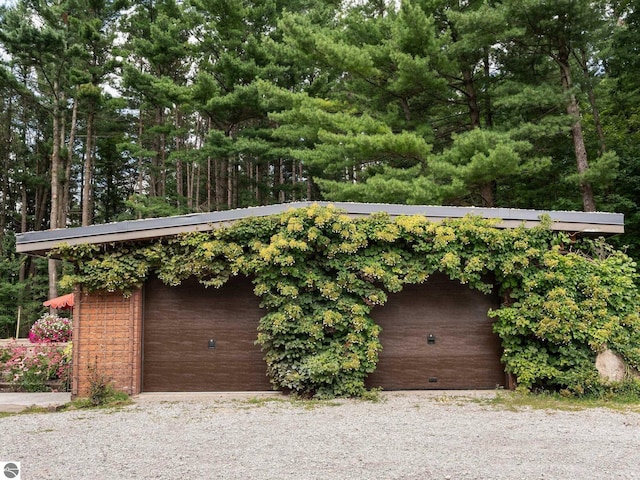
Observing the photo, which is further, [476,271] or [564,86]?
[564,86]

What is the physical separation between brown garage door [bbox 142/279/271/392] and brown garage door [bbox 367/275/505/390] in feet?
6.75

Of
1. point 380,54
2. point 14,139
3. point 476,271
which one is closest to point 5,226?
point 14,139

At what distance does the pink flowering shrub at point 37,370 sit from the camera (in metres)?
7.87

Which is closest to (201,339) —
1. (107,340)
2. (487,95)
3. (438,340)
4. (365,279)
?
(107,340)

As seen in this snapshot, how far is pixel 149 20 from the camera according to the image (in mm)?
19844

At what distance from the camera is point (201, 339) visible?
739 cm

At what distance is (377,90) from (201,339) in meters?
9.58

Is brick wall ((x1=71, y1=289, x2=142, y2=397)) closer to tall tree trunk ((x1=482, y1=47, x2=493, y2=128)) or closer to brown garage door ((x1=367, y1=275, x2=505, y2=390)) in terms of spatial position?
brown garage door ((x1=367, y1=275, x2=505, y2=390))

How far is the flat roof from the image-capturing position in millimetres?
6895

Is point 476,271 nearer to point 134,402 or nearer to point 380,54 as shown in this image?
point 134,402

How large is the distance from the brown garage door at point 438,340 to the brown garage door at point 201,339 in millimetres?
2056

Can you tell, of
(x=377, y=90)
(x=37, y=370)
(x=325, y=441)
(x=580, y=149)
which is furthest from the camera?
(x=377, y=90)

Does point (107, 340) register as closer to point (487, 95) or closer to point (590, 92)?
point (487, 95)

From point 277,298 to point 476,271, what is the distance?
10.3 feet
